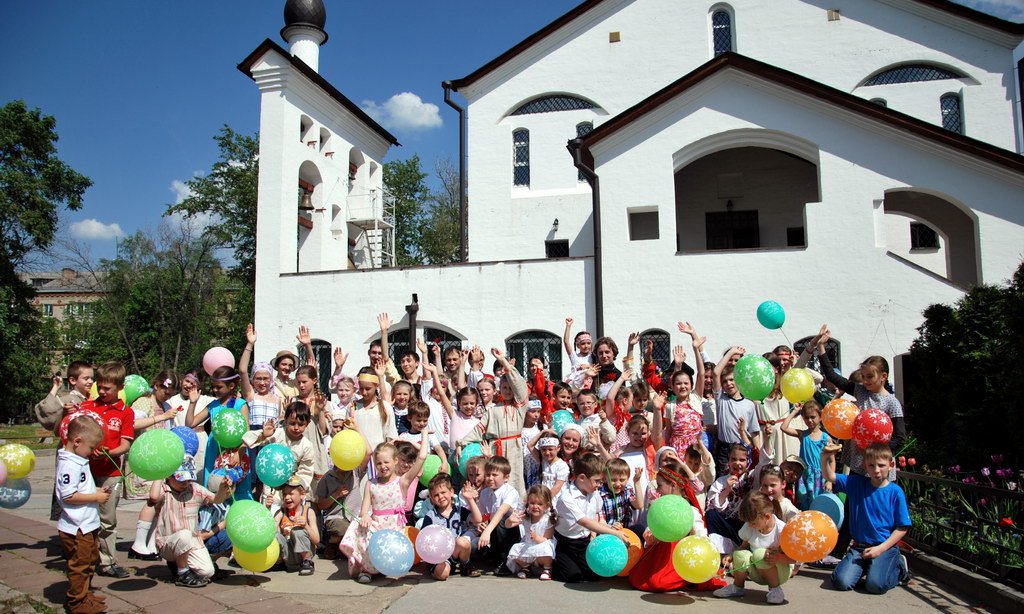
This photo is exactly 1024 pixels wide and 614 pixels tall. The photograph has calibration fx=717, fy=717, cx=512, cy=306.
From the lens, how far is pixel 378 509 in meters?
6.23

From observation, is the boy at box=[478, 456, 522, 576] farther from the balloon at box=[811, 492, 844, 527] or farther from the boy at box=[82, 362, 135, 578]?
the boy at box=[82, 362, 135, 578]

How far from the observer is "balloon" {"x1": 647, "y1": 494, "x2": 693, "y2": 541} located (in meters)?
5.34

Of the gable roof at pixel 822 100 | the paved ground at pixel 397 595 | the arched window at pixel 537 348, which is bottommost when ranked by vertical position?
the paved ground at pixel 397 595

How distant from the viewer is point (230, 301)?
4838cm

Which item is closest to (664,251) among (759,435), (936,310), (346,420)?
(936,310)

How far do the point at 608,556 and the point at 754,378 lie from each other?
89.7 inches

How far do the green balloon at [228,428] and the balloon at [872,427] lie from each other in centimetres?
546

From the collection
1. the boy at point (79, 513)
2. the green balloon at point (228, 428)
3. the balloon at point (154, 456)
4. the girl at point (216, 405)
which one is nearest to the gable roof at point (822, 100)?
the girl at point (216, 405)

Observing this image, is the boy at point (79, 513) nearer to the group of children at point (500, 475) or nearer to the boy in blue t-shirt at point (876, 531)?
the group of children at point (500, 475)

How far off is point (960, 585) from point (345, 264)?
55.4 ft

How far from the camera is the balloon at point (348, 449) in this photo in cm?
631

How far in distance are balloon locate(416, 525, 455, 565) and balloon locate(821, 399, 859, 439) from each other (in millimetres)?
3474

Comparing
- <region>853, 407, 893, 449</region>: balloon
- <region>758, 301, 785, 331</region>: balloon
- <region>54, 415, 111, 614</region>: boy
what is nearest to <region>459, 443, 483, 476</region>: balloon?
<region>54, 415, 111, 614</region>: boy

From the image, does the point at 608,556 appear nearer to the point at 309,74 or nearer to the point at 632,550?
the point at 632,550
